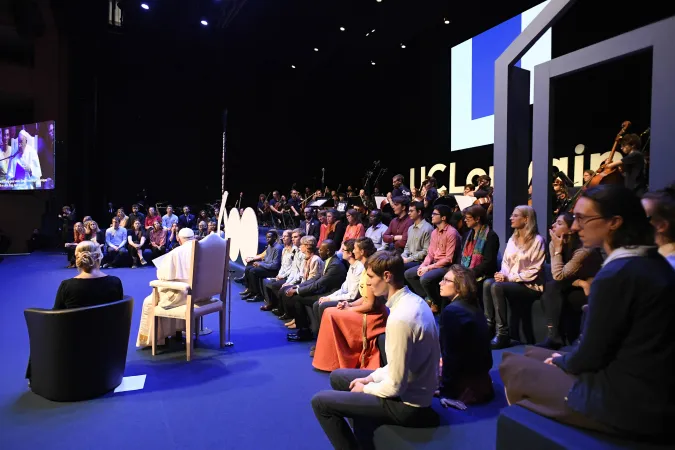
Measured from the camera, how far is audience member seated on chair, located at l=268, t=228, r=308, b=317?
17.1ft

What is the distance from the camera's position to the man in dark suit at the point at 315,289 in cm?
447

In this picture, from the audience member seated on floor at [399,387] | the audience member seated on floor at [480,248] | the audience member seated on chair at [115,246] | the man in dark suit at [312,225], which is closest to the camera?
the audience member seated on floor at [399,387]

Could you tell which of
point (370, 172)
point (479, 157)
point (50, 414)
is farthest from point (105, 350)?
point (370, 172)

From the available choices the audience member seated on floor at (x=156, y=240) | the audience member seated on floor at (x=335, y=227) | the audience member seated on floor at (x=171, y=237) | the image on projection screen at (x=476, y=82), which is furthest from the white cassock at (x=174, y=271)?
the audience member seated on floor at (x=171, y=237)

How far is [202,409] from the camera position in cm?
287

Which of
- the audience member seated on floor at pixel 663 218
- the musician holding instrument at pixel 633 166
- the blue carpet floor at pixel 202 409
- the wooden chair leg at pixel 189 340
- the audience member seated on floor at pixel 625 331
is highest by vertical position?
the musician holding instrument at pixel 633 166

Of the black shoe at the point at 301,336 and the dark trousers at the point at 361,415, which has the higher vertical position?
the dark trousers at the point at 361,415

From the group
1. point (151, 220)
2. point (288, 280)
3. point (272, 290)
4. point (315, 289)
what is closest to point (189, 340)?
point (315, 289)

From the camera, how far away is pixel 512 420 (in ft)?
5.09

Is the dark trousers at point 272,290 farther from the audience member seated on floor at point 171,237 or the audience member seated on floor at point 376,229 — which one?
the audience member seated on floor at point 171,237

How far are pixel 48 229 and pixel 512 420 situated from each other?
1463 cm

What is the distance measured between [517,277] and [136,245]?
8887 millimetres

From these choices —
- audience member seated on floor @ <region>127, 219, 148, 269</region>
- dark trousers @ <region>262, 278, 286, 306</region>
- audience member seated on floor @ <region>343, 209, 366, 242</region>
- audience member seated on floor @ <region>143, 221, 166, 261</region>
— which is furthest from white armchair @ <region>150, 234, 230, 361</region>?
audience member seated on floor @ <region>143, 221, 166, 261</region>

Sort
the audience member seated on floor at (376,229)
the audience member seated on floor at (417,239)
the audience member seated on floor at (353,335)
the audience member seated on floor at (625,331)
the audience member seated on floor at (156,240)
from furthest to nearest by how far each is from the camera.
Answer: the audience member seated on floor at (156,240)
the audience member seated on floor at (376,229)
the audience member seated on floor at (417,239)
the audience member seated on floor at (353,335)
the audience member seated on floor at (625,331)
